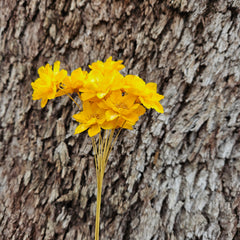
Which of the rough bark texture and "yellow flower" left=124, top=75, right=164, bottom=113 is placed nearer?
"yellow flower" left=124, top=75, right=164, bottom=113

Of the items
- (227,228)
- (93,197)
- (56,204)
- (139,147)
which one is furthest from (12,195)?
(227,228)

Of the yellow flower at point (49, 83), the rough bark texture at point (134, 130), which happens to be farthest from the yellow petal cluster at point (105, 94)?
the rough bark texture at point (134, 130)

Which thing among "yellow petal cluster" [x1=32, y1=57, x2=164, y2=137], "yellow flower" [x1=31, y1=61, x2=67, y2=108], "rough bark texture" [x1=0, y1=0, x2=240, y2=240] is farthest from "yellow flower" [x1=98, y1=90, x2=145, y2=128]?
"rough bark texture" [x1=0, y1=0, x2=240, y2=240]

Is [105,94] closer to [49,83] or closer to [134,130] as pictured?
[49,83]

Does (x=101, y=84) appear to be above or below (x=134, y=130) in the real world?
below

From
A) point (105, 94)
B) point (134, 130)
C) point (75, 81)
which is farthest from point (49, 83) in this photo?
point (134, 130)

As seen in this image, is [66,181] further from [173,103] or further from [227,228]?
[227,228]

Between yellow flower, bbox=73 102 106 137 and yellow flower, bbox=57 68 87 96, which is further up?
yellow flower, bbox=57 68 87 96

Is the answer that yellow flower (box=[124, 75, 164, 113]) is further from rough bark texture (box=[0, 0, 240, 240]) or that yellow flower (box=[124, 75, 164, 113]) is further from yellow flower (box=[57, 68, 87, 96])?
rough bark texture (box=[0, 0, 240, 240])
